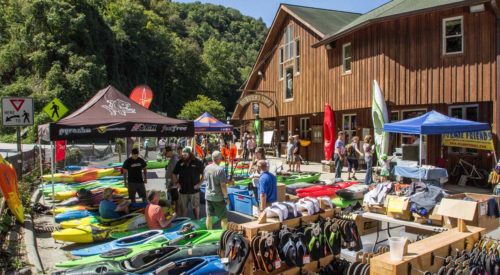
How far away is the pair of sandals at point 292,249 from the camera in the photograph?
4.91m

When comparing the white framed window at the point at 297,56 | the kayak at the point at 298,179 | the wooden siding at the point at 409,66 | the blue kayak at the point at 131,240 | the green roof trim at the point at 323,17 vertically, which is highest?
the green roof trim at the point at 323,17

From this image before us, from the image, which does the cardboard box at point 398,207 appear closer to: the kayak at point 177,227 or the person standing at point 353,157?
the kayak at point 177,227

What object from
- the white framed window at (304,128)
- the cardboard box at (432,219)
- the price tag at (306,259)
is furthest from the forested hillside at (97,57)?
the price tag at (306,259)

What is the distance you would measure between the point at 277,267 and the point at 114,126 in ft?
19.7

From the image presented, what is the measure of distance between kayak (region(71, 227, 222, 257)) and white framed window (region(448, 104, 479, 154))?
→ 11.7 meters

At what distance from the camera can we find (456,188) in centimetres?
1424

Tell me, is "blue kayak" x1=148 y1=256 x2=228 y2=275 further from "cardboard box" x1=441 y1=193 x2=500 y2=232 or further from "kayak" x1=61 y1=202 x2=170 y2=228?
"cardboard box" x1=441 y1=193 x2=500 y2=232

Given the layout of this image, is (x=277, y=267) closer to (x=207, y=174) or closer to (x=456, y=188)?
(x=207, y=174)

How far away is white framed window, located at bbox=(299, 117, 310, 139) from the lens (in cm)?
2553

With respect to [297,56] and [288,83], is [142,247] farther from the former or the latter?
[288,83]

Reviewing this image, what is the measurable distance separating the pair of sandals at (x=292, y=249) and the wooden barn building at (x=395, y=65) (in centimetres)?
1133

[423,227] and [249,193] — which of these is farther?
[249,193]

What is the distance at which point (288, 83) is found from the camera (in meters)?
25.5

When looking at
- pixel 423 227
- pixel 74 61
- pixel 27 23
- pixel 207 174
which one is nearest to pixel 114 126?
pixel 207 174
